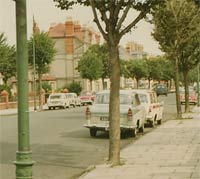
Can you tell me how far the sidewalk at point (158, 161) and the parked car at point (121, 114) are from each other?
65.9 inches

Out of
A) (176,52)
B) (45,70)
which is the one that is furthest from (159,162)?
(45,70)

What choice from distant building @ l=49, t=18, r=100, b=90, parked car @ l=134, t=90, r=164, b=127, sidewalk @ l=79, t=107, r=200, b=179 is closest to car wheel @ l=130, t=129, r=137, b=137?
sidewalk @ l=79, t=107, r=200, b=179

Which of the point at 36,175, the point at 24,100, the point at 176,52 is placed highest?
the point at 176,52

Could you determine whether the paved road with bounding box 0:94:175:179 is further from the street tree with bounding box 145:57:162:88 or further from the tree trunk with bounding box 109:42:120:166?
the street tree with bounding box 145:57:162:88

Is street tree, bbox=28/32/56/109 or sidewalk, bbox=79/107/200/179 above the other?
street tree, bbox=28/32/56/109

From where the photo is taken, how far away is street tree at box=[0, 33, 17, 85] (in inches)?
2682

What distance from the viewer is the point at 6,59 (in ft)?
229

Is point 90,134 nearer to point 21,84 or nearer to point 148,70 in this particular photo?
point 21,84

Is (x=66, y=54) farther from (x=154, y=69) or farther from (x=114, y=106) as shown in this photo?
(x=114, y=106)

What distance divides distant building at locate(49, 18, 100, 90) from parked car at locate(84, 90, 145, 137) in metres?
75.7

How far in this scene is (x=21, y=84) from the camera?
7.14 metres

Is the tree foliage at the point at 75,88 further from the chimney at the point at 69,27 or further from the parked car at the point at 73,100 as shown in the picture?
the parked car at the point at 73,100

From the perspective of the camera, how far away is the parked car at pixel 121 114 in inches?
802

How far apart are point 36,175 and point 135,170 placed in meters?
2.02
